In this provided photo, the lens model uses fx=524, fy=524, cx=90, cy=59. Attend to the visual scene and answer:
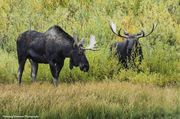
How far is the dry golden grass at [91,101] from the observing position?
911 centimetres

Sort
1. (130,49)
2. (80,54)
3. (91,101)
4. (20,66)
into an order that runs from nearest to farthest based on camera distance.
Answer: (91,101) < (80,54) < (20,66) < (130,49)

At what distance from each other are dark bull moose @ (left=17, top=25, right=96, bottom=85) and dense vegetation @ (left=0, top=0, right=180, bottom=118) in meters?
0.70

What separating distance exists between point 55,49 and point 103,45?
10.3 feet

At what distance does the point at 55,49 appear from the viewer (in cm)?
1173

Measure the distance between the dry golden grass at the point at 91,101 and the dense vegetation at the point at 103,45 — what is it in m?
0.02

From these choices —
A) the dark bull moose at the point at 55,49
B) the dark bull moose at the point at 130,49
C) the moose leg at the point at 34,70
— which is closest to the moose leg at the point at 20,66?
the dark bull moose at the point at 55,49

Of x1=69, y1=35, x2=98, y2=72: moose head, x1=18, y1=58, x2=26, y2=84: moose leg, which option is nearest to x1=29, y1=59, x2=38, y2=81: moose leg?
x1=18, y1=58, x2=26, y2=84: moose leg

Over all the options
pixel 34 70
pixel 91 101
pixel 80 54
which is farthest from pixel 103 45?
pixel 91 101

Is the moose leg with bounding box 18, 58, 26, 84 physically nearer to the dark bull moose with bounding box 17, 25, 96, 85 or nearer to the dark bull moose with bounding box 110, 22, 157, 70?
the dark bull moose with bounding box 17, 25, 96, 85

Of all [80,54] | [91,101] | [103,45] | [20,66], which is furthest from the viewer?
[103,45]

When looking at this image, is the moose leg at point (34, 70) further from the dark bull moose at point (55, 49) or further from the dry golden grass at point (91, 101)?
the dry golden grass at point (91, 101)

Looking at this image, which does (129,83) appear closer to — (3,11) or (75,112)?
(75,112)

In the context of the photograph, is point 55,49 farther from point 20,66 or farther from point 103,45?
point 103,45

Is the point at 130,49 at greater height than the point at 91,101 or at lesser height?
greater
